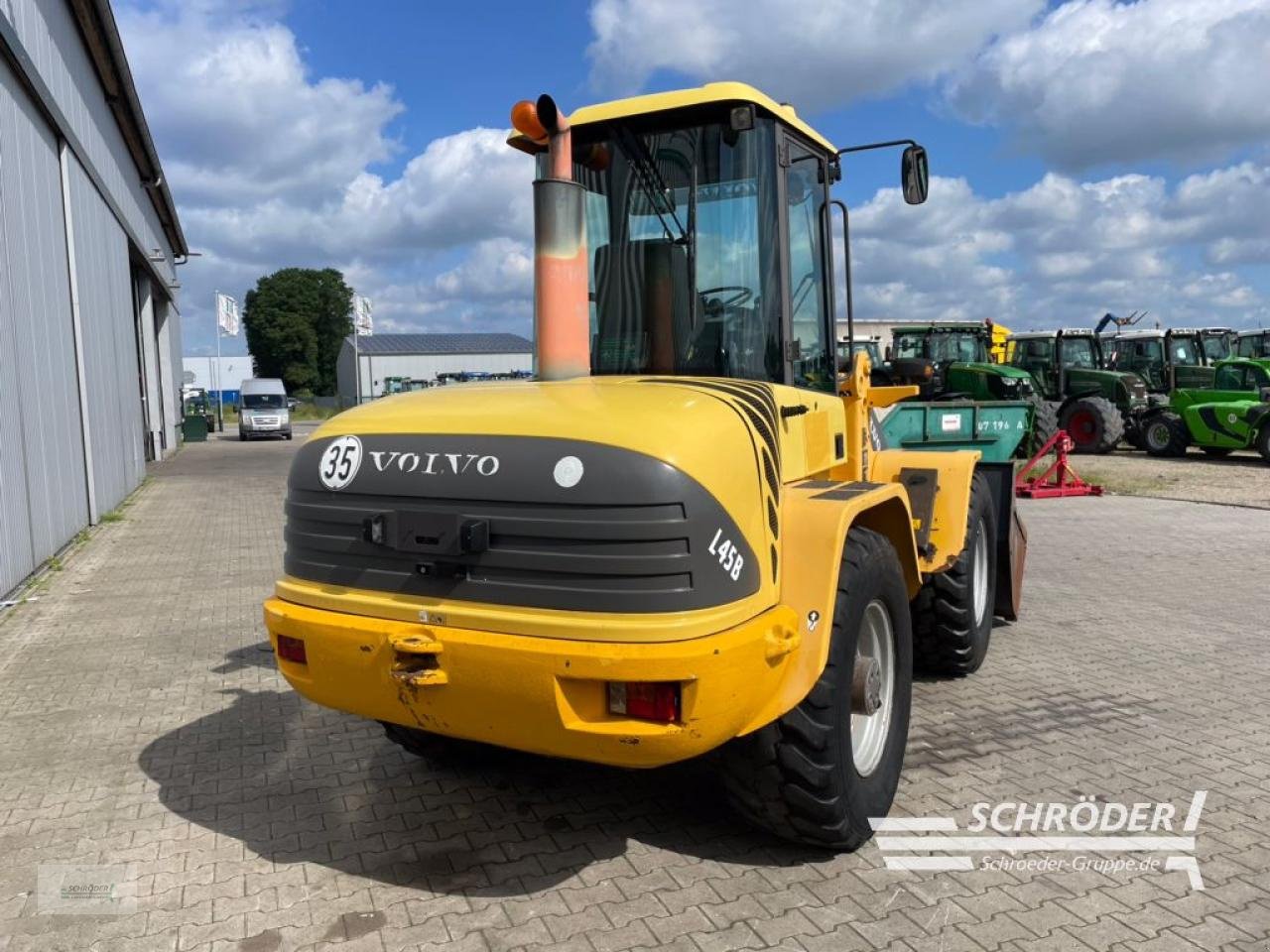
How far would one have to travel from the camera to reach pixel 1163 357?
22359mm

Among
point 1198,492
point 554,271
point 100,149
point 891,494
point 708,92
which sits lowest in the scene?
point 1198,492

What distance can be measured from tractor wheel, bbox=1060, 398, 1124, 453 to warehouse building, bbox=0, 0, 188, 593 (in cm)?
1659

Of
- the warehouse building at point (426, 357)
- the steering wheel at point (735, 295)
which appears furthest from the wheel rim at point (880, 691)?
the warehouse building at point (426, 357)

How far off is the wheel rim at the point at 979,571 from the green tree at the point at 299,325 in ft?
261

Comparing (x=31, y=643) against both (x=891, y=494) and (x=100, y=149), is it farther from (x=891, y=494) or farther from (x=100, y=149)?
(x=100, y=149)

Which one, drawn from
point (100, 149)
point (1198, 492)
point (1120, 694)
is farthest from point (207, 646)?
point (1198, 492)

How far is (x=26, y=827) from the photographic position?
3.76 metres

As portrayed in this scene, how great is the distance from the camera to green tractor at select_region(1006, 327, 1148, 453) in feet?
61.6

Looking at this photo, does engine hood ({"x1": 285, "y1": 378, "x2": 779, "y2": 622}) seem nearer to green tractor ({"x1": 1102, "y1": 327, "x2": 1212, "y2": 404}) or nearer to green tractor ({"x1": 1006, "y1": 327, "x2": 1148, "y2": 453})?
green tractor ({"x1": 1006, "y1": 327, "x2": 1148, "y2": 453})

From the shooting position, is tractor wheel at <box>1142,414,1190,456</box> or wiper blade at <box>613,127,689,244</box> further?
tractor wheel at <box>1142,414,1190,456</box>

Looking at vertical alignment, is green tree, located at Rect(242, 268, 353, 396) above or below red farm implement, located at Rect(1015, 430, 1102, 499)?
above

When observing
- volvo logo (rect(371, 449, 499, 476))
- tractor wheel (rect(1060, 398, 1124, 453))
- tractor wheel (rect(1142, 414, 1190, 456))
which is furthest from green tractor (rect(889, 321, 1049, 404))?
volvo logo (rect(371, 449, 499, 476))

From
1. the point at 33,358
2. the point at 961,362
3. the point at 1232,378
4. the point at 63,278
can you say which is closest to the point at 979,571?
the point at 33,358

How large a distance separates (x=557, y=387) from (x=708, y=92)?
54.3 inches
